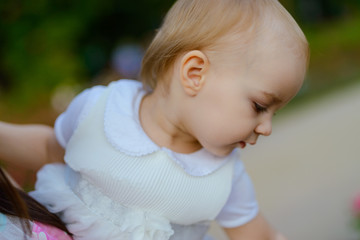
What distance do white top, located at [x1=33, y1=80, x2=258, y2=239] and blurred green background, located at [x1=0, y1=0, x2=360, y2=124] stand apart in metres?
2.72

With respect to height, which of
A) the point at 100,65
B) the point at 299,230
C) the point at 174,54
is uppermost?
the point at 174,54

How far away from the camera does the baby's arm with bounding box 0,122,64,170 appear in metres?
1.65

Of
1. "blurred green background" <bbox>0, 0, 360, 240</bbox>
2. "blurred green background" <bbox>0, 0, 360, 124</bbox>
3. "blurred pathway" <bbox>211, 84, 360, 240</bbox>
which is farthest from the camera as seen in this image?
"blurred green background" <bbox>0, 0, 360, 124</bbox>

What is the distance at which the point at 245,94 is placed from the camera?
1.39 meters

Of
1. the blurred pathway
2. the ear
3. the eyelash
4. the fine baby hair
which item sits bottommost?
the blurred pathway

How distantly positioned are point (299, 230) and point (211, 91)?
227 cm

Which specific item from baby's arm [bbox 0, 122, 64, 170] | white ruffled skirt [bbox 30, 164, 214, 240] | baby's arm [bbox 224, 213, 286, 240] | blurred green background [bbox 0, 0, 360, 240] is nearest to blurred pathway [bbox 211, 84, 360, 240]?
blurred green background [bbox 0, 0, 360, 240]

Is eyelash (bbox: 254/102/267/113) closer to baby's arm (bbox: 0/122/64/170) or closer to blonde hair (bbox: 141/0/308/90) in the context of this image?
blonde hair (bbox: 141/0/308/90)

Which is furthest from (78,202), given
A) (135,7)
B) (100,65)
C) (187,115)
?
(135,7)

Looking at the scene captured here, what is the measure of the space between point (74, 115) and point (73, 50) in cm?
→ 382

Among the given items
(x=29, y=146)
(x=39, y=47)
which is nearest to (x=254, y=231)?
(x=29, y=146)

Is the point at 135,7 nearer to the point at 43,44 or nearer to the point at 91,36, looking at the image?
the point at 91,36

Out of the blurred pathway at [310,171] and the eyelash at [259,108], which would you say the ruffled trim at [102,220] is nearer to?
the eyelash at [259,108]

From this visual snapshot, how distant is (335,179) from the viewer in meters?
4.00
